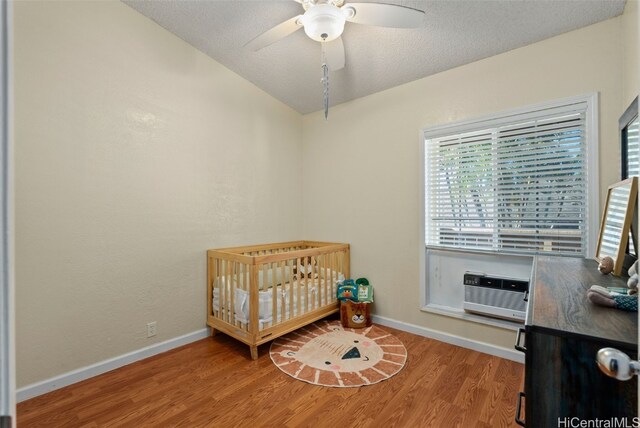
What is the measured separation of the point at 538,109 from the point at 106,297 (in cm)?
338

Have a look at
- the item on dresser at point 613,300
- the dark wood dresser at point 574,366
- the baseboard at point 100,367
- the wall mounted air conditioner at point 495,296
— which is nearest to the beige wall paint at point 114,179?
the baseboard at point 100,367

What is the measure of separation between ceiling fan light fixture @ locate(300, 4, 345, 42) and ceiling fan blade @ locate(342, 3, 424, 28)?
0.23ft

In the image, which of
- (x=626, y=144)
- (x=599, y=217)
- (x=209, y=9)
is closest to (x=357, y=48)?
(x=209, y=9)

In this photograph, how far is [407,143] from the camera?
2.78m

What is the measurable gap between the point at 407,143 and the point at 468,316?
161 cm

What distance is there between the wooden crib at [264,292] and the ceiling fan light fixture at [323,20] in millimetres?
1586

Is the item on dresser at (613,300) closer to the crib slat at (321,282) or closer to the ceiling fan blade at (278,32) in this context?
the ceiling fan blade at (278,32)

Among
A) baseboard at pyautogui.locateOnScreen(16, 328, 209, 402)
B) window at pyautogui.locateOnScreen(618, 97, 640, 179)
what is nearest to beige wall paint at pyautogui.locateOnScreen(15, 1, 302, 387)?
baseboard at pyautogui.locateOnScreen(16, 328, 209, 402)

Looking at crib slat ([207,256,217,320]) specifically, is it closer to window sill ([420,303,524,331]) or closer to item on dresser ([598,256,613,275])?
window sill ([420,303,524,331])

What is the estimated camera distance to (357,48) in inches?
95.3

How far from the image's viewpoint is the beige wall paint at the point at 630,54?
4.98 feet

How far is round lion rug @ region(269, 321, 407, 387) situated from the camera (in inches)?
79.5

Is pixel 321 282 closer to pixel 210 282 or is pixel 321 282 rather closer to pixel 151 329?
pixel 210 282

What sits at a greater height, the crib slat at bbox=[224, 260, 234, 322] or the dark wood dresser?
the dark wood dresser
